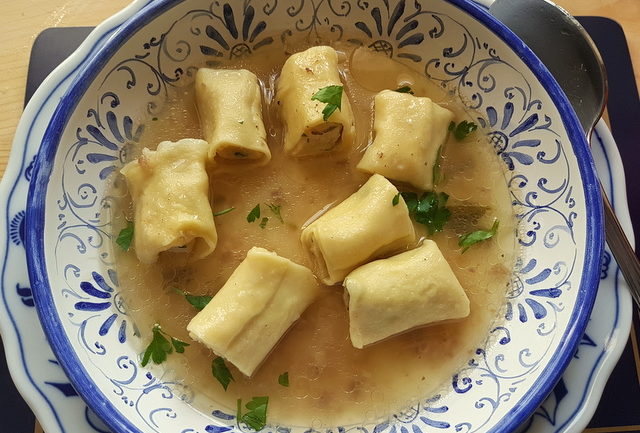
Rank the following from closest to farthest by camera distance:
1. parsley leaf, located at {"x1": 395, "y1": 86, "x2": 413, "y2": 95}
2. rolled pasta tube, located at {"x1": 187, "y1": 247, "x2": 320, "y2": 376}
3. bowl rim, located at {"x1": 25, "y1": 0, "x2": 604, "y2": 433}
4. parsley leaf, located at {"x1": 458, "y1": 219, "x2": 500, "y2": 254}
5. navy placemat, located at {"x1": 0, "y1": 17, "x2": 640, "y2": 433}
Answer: bowl rim, located at {"x1": 25, "y1": 0, "x2": 604, "y2": 433}, rolled pasta tube, located at {"x1": 187, "y1": 247, "x2": 320, "y2": 376}, navy placemat, located at {"x1": 0, "y1": 17, "x2": 640, "y2": 433}, parsley leaf, located at {"x1": 458, "y1": 219, "x2": 500, "y2": 254}, parsley leaf, located at {"x1": 395, "y1": 86, "x2": 413, "y2": 95}

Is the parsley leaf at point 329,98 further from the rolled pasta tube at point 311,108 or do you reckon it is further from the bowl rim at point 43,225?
the bowl rim at point 43,225

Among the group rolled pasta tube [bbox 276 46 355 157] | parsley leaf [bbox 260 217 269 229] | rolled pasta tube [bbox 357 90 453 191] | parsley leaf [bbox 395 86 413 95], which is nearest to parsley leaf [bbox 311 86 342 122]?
rolled pasta tube [bbox 276 46 355 157]

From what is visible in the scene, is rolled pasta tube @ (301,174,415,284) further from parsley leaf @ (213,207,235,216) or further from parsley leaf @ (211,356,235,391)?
parsley leaf @ (211,356,235,391)

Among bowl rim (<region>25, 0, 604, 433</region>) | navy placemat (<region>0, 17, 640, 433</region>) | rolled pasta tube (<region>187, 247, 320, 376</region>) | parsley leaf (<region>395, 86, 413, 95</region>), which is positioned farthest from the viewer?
parsley leaf (<region>395, 86, 413, 95</region>)

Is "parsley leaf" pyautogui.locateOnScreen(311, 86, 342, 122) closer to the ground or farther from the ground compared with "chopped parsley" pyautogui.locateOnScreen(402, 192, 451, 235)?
farther from the ground

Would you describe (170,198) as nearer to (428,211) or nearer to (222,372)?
(222,372)
